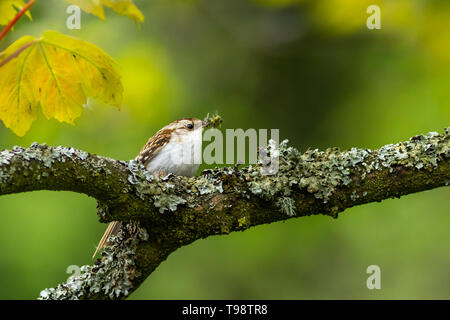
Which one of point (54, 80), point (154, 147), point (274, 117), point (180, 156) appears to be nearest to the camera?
point (54, 80)

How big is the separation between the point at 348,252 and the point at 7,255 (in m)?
4.42

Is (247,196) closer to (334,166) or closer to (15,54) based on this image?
(334,166)

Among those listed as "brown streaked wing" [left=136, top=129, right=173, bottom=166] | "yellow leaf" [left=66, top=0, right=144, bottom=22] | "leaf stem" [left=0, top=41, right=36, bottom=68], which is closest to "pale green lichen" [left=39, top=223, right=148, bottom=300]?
"leaf stem" [left=0, top=41, right=36, bottom=68]

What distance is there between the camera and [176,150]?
5.44 meters

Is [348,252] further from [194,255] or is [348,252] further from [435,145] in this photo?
[435,145]

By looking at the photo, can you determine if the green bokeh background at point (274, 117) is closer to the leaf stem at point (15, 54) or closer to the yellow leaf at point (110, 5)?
the leaf stem at point (15, 54)

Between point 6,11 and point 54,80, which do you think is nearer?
point 6,11

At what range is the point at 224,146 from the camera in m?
6.51

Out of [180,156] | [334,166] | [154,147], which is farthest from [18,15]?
[154,147]

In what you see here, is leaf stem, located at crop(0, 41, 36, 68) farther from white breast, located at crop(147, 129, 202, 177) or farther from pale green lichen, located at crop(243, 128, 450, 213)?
white breast, located at crop(147, 129, 202, 177)

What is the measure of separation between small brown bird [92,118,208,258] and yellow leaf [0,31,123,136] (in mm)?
2118

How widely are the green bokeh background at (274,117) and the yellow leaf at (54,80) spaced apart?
12.8 feet

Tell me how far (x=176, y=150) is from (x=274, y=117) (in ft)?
9.97

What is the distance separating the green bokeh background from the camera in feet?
23.2
